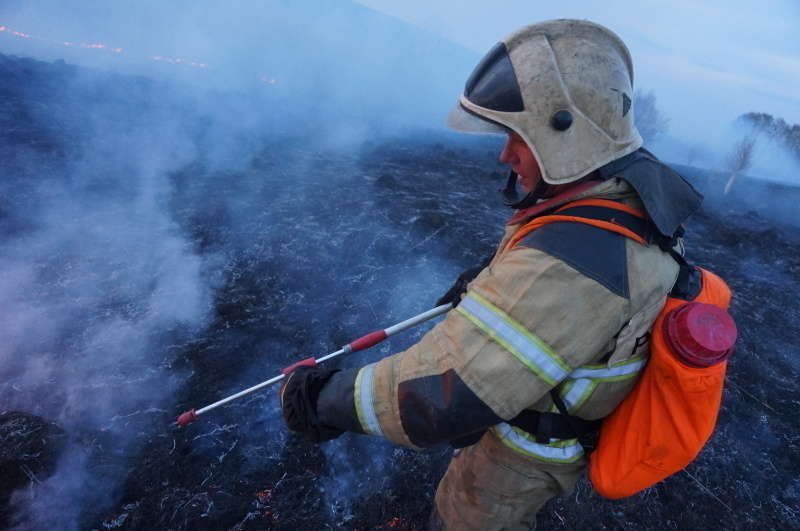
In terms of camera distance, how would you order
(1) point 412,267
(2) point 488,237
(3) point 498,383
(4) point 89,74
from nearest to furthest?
(3) point 498,383, (1) point 412,267, (2) point 488,237, (4) point 89,74

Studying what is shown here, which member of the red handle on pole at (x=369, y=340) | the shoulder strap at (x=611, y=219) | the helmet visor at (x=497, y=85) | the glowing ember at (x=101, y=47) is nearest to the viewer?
the shoulder strap at (x=611, y=219)

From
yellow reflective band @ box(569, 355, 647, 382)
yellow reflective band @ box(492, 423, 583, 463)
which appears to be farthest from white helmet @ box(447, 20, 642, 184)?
yellow reflective band @ box(492, 423, 583, 463)

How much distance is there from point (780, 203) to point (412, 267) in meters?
23.6

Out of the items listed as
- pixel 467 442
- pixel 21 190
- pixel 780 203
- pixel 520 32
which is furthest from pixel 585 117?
pixel 780 203

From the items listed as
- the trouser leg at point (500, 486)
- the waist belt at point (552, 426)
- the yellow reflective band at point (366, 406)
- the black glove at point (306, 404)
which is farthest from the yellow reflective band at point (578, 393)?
the black glove at point (306, 404)

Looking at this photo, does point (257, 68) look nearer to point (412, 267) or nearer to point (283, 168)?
point (283, 168)

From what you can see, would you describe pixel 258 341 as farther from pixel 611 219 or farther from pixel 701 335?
pixel 701 335

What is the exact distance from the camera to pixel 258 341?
4.54 metres

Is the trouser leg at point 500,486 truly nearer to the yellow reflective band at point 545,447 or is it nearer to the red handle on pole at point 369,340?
the yellow reflective band at point 545,447

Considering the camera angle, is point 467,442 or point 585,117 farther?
point 467,442

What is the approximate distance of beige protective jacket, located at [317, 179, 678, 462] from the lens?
1.23 m

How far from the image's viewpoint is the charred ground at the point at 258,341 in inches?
121

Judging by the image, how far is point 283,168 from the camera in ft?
35.9

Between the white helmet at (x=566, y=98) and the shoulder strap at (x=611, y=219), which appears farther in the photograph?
the white helmet at (x=566, y=98)
